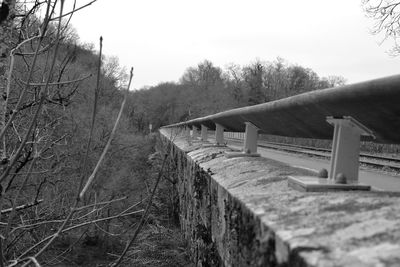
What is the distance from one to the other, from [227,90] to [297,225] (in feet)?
225

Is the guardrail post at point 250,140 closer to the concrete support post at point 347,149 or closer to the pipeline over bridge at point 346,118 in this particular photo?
the pipeline over bridge at point 346,118

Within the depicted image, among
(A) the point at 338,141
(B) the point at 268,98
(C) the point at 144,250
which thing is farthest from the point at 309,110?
(B) the point at 268,98

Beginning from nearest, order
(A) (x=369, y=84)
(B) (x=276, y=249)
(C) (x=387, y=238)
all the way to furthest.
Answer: (C) (x=387, y=238), (B) (x=276, y=249), (A) (x=369, y=84)

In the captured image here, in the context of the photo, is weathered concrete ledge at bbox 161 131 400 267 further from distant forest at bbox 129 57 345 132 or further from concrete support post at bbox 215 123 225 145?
distant forest at bbox 129 57 345 132

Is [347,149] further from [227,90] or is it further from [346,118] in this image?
[227,90]

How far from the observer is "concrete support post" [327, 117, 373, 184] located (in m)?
2.20

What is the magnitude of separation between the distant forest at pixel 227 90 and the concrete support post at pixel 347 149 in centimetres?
5332

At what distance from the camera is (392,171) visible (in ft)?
30.3

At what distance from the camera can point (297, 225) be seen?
1491 mm

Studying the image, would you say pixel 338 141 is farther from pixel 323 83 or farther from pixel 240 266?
pixel 323 83

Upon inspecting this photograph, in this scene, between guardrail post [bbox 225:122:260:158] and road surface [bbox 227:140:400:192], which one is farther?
road surface [bbox 227:140:400:192]

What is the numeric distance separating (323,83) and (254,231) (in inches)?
2504

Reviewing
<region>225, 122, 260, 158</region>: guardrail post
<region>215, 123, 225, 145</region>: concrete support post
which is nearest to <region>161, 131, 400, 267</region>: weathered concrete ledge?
<region>225, 122, 260, 158</region>: guardrail post

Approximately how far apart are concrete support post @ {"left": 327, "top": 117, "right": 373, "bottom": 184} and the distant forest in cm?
5332
